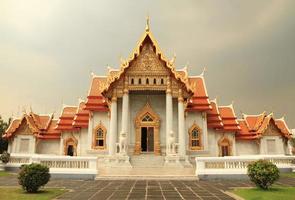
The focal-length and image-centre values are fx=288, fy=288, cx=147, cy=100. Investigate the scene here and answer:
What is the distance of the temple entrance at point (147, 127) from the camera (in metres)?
20.4

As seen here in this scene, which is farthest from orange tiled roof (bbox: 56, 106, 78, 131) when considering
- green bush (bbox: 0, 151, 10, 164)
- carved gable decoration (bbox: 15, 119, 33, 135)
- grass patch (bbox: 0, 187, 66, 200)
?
grass patch (bbox: 0, 187, 66, 200)

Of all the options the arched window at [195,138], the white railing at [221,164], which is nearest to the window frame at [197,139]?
the arched window at [195,138]

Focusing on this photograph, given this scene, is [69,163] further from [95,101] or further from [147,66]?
[147,66]

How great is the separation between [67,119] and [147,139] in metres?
6.99

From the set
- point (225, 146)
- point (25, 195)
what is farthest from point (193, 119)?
point (25, 195)

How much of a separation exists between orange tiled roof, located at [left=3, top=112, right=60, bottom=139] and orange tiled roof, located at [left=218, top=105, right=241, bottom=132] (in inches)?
525

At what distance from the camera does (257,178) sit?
996 centimetres

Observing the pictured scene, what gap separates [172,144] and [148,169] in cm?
226

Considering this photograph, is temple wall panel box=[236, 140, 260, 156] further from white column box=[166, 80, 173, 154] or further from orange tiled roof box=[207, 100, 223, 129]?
white column box=[166, 80, 173, 154]

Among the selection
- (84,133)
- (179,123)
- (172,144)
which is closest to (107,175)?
(172,144)

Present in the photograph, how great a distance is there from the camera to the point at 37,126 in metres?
23.1

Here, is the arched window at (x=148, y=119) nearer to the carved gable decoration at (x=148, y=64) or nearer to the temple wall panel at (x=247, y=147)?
the carved gable decoration at (x=148, y=64)

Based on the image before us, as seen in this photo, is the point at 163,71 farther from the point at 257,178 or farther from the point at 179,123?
the point at 257,178

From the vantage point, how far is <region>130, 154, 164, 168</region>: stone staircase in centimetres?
1828
